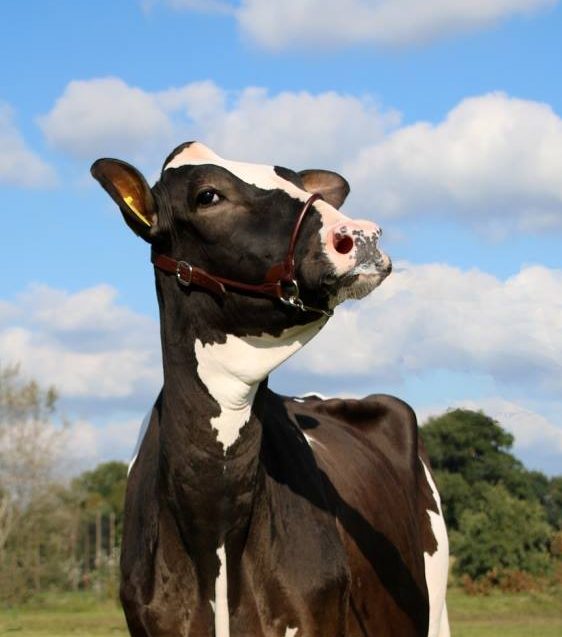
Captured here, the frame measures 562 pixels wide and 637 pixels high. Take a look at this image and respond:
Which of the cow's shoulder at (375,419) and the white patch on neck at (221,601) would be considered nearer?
the white patch on neck at (221,601)

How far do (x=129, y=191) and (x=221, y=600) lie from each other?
5.78 feet

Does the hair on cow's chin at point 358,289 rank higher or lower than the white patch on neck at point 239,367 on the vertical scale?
higher

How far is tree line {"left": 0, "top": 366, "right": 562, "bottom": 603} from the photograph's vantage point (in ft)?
122

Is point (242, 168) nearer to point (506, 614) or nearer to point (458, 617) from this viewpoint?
point (458, 617)

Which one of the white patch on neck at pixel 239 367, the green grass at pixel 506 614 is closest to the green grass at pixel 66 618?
the green grass at pixel 506 614

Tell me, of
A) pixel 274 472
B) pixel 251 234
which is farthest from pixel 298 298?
pixel 274 472

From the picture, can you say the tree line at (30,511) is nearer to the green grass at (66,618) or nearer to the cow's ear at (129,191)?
the green grass at (66,618)

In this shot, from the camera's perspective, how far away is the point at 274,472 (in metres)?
5.51

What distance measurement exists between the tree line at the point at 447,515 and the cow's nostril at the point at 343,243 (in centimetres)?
2823

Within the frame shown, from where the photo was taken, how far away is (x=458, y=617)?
2700cm

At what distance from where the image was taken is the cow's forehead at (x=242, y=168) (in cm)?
504

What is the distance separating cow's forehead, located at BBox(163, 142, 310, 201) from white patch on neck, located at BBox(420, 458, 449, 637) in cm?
367

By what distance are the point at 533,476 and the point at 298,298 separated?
50.6 metres

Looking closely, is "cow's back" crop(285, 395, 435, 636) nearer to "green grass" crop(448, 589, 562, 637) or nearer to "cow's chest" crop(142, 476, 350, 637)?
"cow's chest" crop(142, 476, 350, 637)
